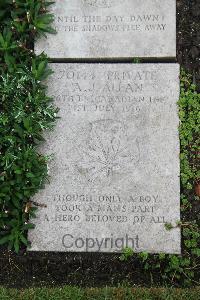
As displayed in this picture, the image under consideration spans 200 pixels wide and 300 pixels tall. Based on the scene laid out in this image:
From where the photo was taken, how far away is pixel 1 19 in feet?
15.8

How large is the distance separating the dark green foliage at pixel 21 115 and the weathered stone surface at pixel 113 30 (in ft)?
0.49

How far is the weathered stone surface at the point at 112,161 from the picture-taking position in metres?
4.36

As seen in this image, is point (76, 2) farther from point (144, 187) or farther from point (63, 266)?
point (63, 266)

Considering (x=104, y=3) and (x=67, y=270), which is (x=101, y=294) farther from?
(x=104, y=3)

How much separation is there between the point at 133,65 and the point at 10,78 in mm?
1078

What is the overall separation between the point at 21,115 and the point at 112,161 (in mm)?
864

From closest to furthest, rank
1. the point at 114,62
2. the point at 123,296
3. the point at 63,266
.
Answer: the point at 123,296
the point at 63,266
the point at 114,62

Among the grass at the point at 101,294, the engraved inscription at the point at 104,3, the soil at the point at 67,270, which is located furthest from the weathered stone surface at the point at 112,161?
the engraved inscription at the point at 104,3

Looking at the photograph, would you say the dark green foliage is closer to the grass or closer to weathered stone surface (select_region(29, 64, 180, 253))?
weathered stone surface (select_region(29, 64, 180, 253))

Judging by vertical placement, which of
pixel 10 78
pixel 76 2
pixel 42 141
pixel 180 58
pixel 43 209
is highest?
pixel 76 2

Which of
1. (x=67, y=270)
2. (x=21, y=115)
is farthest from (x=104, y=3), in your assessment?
(x=67, y=270)

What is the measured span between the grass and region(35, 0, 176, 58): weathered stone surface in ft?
6.60

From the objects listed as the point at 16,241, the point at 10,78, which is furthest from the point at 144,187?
the point at 10,78

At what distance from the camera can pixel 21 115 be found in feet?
14.7
